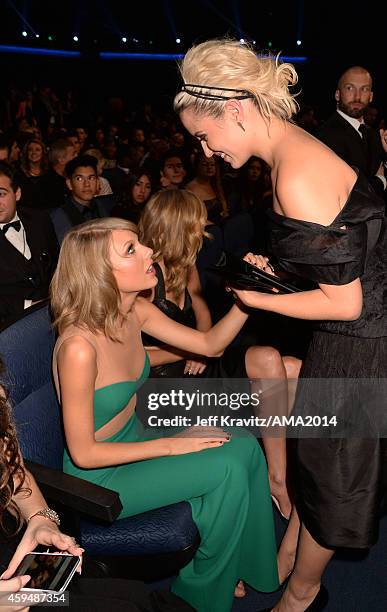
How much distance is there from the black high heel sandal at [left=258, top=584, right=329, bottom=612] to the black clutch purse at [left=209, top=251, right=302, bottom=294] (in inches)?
40.4

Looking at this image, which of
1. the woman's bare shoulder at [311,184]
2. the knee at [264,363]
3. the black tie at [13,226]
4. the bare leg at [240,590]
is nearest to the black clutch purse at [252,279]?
the woman's bare shoulder at [311,184]

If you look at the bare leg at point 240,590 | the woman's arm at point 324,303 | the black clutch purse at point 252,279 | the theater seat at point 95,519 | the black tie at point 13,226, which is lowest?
the bare leg at point 240,590

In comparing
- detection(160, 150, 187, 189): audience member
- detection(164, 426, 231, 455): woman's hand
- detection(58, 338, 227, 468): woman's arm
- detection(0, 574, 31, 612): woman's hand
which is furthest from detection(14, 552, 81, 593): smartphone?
detection(160, 150, 187, 189): audience member

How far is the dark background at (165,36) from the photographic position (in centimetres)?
1201

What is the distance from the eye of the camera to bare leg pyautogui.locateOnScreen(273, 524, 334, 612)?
75.3 inches

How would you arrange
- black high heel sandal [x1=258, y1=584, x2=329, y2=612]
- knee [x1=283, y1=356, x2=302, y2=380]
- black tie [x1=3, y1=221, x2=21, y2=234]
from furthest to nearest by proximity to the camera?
black tie [x1=3, y1=221, x2=21, y2=234] → knee [x1=283, y1=356, x2=302, y2=380] → black high heel sandal [x1=258, y1=584, x2=329, y2=612]

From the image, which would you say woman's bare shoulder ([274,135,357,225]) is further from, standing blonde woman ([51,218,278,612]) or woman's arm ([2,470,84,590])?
woman's arm ([2,470,84,590])

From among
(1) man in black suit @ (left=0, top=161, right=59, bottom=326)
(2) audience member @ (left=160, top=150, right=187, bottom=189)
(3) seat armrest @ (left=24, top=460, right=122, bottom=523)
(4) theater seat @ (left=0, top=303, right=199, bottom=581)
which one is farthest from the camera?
(2) audience member @ (left=160, top=150, right=187, bottom=189)

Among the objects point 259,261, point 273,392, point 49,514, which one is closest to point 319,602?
A: point 273,392

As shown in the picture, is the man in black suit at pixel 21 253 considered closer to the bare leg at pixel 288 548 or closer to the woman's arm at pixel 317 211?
the bare leg at pixel 288 548

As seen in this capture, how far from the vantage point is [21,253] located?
327 cm

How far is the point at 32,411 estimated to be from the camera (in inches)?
73.0

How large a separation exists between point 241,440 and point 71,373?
578 mm

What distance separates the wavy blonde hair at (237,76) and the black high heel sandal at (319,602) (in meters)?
1.44
